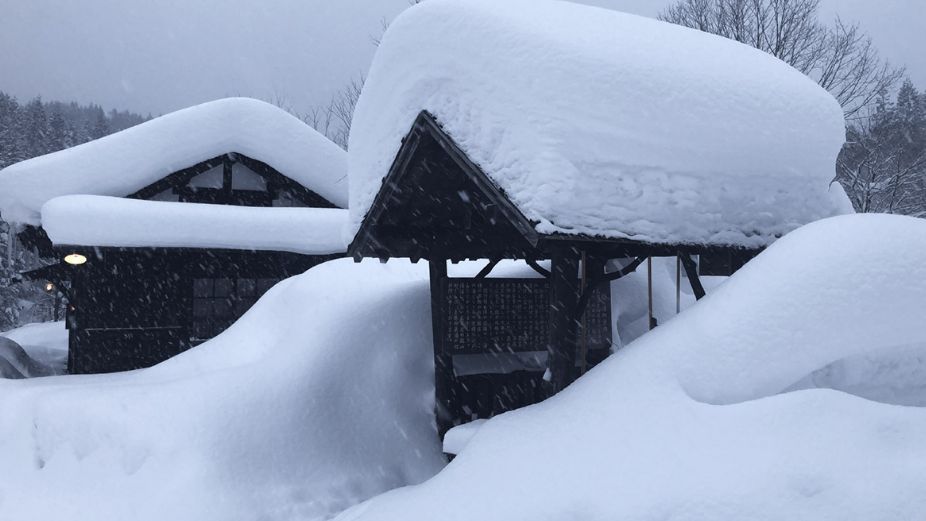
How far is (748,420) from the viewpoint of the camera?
3932 mm

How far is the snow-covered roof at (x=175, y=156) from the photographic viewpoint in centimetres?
1209

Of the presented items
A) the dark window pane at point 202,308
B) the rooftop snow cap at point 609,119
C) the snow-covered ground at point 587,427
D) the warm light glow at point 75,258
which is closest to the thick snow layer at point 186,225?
the warm light glow at point 75,258

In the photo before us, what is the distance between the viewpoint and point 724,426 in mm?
3975

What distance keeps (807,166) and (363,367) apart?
18.0 feet

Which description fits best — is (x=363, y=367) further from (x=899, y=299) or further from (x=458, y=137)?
(x=899, y=299)

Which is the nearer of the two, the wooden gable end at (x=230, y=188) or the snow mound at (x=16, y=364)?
the snow mound at (x=16, y=364)

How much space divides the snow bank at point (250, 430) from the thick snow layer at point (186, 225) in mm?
2841

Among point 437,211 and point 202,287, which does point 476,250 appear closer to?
point 437,211

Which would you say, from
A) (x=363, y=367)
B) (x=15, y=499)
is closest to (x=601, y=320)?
(x=363, y=367)

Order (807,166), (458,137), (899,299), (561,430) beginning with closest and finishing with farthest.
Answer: (899,299)
(561,430)
(458,137)
(807,166)

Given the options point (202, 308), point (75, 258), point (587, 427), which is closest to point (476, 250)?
point (587, 427)

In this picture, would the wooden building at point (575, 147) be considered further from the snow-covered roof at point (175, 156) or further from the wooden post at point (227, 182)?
the wooden post at point (227, 182)

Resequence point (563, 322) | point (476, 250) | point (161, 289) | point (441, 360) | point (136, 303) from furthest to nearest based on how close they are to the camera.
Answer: point (161, 289) → point (136, 303) → point (441, 360) → point (476, 250) → point (563, 322)

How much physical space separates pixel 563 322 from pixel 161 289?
927cm
